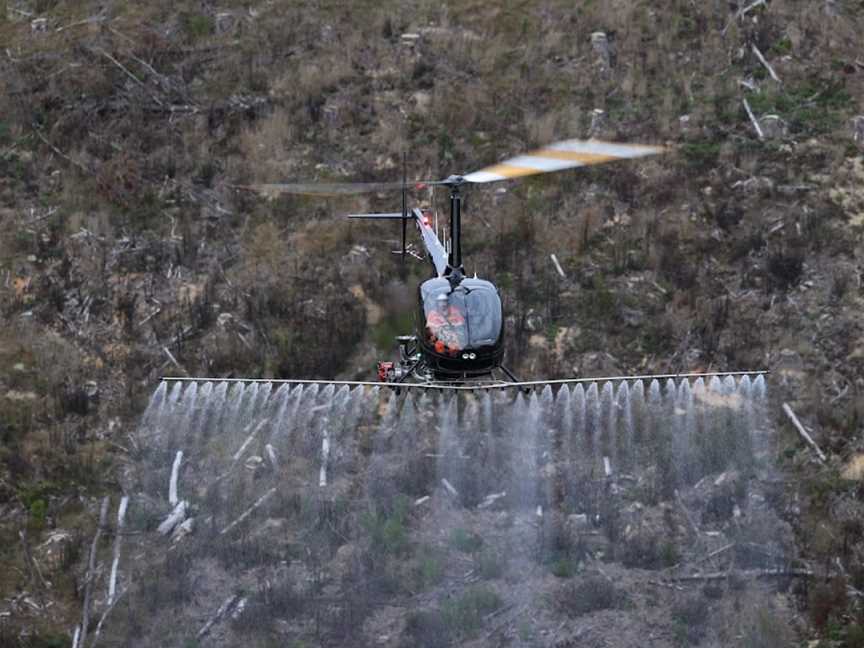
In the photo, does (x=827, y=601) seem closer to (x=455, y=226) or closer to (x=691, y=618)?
(x=691, y=618)

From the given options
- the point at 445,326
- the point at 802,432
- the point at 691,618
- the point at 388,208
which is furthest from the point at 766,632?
the point at 388,208

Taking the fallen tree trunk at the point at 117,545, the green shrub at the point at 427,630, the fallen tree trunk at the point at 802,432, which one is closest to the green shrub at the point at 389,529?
the green shrub at the point at 427,630

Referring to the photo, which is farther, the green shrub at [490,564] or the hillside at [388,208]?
the hillside at [388,208]

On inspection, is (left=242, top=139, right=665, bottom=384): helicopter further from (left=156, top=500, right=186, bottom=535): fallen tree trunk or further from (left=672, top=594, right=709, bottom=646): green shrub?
(left=156, top=500, right=186, bottom=535): fallen tree trunk

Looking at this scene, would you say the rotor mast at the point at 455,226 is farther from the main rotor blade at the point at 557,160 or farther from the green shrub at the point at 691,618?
the green shrub at the point at 691,618

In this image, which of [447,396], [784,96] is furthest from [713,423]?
[784,96]

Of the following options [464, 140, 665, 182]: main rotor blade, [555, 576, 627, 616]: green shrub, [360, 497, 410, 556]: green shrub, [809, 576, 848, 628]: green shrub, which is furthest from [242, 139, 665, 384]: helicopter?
Answer: [809, 576, 848, 628]: green shrub

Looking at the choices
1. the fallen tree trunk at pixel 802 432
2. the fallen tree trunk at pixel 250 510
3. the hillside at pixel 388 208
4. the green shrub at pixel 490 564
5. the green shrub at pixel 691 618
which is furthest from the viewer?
the hillside at pixel 388 208
